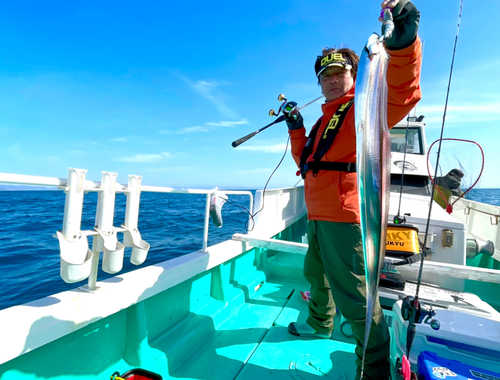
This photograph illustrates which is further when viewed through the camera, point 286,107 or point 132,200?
point 286,107

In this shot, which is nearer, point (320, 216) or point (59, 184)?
point (59, 184)

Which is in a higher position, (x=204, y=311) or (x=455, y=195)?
(x=455, y=195)

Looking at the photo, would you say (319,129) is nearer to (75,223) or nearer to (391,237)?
(391,237)

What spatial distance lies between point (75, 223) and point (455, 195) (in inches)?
253

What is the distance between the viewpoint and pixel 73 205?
148 cm

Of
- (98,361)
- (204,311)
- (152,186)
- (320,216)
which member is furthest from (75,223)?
(204,311)

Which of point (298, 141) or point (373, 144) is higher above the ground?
point (298, 141)

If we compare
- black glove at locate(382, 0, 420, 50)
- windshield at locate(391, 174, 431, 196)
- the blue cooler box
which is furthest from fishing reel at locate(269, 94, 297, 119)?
windshield at locate(391, 174, 431, 196)

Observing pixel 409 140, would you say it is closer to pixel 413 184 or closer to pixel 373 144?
pixel 413 184

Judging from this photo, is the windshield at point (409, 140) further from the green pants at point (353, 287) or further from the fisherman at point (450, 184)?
the green pants at point (353, 287)

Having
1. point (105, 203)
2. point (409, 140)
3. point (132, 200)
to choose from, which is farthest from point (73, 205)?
point (409, 140)

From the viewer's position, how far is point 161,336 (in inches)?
88.3

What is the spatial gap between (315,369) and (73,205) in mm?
2076

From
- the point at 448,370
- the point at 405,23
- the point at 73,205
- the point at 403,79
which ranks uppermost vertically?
the point at 405,23
